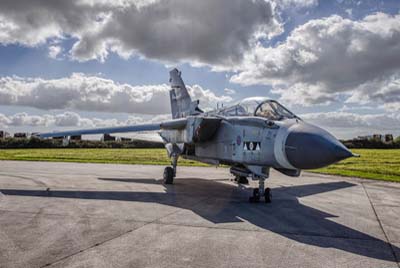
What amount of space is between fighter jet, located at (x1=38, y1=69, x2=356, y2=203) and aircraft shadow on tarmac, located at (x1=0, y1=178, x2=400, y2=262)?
0.90m

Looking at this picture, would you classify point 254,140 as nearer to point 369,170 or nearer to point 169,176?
point 169,176

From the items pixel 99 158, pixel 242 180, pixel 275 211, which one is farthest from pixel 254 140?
pixel 99 158

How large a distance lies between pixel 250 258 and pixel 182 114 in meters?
12.2

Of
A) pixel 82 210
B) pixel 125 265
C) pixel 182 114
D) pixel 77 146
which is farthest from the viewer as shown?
pixel 77 146

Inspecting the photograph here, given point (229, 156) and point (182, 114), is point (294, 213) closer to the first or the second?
point (229, 156)

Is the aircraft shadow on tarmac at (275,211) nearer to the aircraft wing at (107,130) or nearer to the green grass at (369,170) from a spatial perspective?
the aircraft wing at (107,130)

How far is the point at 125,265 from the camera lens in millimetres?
3975

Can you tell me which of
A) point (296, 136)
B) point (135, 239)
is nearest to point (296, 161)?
point (296, 136)

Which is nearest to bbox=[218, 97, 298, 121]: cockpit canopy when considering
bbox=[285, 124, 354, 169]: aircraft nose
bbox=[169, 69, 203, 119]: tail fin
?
bbox=[285, 124, 354, 169]: aircraft nose

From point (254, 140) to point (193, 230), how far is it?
346 cm

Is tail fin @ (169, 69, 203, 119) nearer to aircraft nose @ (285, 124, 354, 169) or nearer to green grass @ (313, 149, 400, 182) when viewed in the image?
aircraft nose @ (285, 124, 354, 169)

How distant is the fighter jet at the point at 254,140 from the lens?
6.47 meters

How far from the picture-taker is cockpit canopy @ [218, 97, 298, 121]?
327 inches

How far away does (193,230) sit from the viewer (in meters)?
5.75
